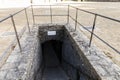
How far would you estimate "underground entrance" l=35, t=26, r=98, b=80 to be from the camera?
6.13 meters

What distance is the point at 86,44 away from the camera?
445cm

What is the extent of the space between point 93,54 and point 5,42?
3265mm

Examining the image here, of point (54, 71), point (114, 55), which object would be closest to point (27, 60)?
point (114, 55)

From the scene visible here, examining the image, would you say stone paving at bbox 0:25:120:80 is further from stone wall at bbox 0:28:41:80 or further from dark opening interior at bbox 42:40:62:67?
dark opening interior at bbox 42:40:62:67

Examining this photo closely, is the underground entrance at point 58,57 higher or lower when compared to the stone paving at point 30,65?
lower

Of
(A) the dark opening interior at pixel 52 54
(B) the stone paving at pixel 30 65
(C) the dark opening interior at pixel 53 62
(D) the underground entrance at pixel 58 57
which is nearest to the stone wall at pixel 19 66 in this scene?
(B) the stone paving at pixel 30 65

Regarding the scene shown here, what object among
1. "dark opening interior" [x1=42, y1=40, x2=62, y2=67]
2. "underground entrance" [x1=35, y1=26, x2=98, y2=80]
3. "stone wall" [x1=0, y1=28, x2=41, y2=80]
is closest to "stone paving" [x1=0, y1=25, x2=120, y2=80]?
"stone wall" [x1=0, y1=28, x2=41, y2=80]

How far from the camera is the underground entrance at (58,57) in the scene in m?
6.13

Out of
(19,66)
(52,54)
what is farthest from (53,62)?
(19,66)

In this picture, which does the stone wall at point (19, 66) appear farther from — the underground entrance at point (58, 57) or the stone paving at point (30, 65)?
→ the underground entrance at point (58, 57)

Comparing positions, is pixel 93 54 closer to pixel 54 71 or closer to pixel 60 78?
pixel 60 78

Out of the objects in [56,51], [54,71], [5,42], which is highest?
[5,42]

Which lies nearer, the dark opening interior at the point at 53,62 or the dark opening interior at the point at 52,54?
the dark opening interior at the point at 53,62

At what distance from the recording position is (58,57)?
9391mm
